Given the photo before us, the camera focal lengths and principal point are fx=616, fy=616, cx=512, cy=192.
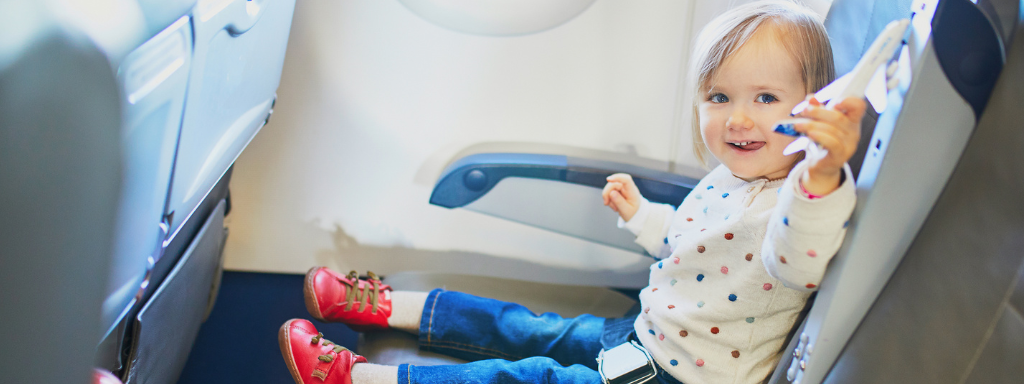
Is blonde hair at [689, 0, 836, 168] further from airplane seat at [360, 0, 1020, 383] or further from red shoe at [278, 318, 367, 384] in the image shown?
red shoe at [278, 318, 367, 384]

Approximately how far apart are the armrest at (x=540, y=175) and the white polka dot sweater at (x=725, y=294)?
0.17 meters

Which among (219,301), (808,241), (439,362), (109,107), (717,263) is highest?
(109,107)

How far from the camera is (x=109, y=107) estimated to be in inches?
16.8

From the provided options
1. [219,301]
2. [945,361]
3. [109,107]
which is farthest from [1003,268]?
[219,301]

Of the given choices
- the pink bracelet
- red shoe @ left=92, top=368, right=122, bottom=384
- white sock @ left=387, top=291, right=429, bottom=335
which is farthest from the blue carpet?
the pink bracelet

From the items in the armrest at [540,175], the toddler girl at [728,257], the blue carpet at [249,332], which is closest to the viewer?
the toddler girl at [728,257]

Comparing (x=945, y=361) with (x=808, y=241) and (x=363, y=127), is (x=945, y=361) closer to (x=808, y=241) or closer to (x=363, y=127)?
(x=808, y=241)

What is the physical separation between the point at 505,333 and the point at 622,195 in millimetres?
319

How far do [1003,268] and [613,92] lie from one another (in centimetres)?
84

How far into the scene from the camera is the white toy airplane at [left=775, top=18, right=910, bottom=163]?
1.82 feet

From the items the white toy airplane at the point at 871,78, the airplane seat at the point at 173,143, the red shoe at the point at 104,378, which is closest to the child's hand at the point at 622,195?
the white toy airplane at the point at 871,78

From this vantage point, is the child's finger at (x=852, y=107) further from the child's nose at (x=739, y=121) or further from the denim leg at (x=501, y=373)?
the denim leg at (x=501, y=373)

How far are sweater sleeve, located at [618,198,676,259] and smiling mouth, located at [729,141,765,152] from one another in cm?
25

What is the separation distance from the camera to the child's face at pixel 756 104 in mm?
799
